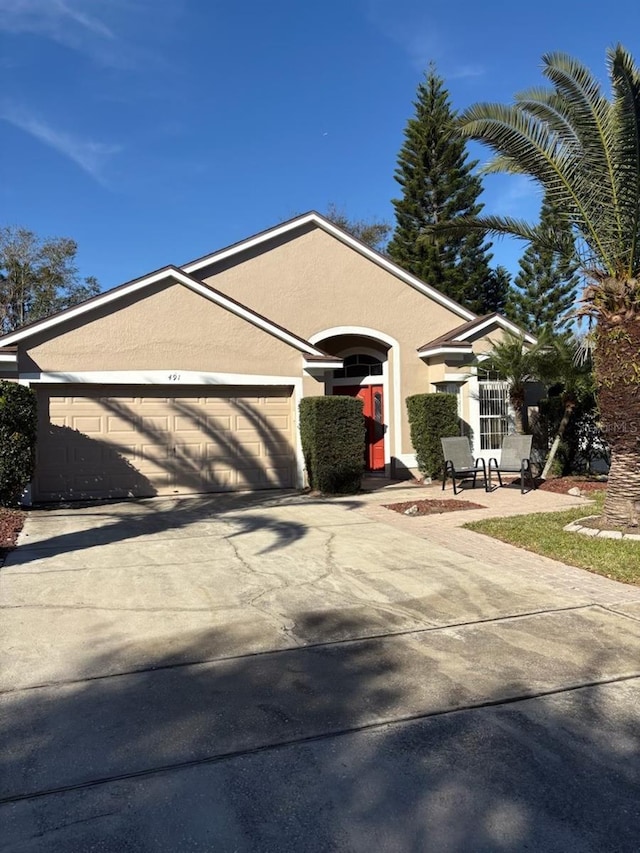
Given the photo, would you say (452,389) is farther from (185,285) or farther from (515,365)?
(185,285)

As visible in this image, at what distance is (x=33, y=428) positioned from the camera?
35.2 ft

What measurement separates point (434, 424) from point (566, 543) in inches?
252

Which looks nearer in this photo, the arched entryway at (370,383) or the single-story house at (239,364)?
the single-story house at (239,364)

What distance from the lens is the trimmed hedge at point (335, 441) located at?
12.4 m

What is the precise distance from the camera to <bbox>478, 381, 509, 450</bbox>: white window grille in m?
16.0

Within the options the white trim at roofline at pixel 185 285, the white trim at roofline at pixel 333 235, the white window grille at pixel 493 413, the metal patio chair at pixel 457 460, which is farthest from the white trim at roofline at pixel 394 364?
A: the metal patio chair at pixel 457 460

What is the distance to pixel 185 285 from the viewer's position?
12672 mm

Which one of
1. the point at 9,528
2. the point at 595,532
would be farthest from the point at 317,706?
the point at 9,528

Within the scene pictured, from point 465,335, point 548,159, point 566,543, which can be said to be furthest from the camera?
point 465,335

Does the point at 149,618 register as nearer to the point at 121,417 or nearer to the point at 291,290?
the point at 121,417

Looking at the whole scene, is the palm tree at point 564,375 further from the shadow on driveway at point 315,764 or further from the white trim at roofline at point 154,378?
the shadow on driveway at point 315,764

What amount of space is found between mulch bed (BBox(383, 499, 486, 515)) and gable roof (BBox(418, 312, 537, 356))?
4.82 metres

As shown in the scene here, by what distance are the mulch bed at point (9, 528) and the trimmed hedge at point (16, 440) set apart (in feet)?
1.36

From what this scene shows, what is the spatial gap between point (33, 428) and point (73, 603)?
225 inches
